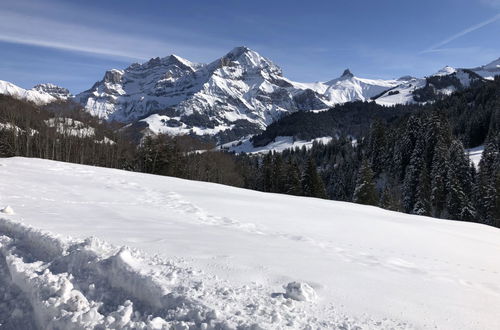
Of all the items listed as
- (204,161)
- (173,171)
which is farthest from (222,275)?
(204,161)

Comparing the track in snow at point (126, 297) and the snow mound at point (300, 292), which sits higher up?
the snow mound at point (300, 292)

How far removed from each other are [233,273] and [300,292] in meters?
1.56

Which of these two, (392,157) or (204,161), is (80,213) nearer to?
(204,161)

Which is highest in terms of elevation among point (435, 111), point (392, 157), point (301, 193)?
point (435, 111)

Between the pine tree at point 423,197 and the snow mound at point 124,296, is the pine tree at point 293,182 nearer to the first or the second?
the pine tree at point 423,197

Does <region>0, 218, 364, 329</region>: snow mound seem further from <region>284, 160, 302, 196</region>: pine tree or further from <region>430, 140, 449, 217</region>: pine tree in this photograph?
<region>430, 140, 449, 217</region>: pine tree

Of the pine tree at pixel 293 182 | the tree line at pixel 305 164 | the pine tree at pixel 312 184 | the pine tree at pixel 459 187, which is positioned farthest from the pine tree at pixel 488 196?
the pine tree at pixel 293 182

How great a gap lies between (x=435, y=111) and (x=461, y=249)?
240 feet

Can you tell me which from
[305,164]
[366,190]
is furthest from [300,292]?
[305,164]

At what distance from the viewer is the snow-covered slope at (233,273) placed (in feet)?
18.6

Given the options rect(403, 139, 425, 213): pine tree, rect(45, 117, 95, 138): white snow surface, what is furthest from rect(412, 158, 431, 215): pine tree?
rect(45, 117, 95, 138): white snow surface

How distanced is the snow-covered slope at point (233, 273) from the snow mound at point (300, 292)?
2cm

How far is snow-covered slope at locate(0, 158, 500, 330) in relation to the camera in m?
5.67

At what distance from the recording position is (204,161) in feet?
217
